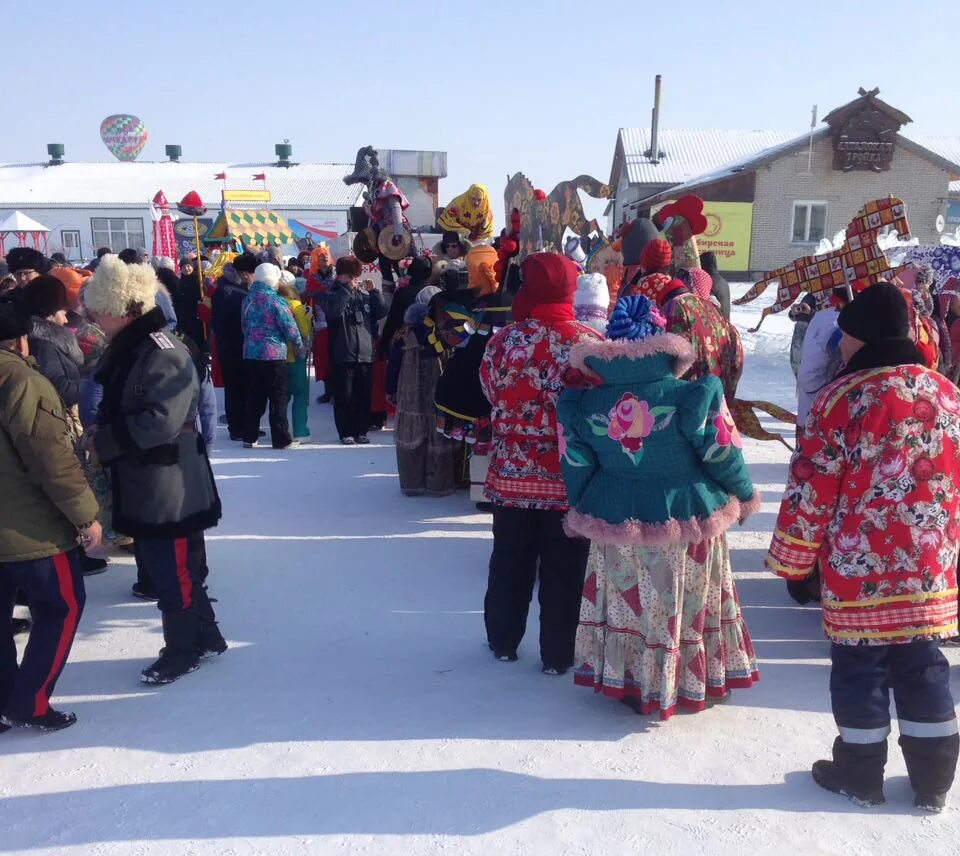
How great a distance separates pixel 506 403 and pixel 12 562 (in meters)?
1.99

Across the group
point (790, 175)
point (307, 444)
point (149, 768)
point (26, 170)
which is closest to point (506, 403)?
point (149, 768)

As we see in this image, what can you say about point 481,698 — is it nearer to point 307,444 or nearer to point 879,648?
point 879,648

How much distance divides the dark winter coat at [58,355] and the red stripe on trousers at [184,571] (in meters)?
1.39

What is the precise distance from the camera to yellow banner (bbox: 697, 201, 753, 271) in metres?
27.5

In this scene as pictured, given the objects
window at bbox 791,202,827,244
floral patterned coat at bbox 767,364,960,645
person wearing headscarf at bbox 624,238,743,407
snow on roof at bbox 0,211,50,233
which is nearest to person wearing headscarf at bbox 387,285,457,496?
person wearing headscarf at bbox 624,238,743,407

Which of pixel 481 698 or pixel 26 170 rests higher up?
pixel 26 170

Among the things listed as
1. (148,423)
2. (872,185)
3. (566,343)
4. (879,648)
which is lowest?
(879,648)

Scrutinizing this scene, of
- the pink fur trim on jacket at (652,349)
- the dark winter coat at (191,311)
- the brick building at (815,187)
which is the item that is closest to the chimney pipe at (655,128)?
the brick building at (815,187)

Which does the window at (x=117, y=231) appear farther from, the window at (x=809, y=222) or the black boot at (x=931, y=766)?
the black boot at (x=931, y=766)

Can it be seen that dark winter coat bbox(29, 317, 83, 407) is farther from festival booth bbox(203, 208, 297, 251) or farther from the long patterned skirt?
festival booth bbox(203, 208, 297, 251)

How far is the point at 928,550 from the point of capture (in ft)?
8.34

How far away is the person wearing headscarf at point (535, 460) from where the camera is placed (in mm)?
3443

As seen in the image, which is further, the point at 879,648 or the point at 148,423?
the point at 148,423

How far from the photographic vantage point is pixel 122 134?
51.0 metres
